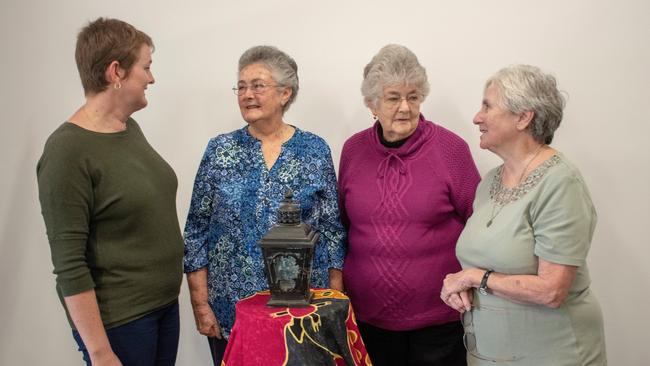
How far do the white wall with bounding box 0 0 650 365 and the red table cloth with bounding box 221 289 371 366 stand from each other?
116cm

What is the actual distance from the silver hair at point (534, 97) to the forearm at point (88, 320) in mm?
1255

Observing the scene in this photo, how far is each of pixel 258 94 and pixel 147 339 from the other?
86 cm

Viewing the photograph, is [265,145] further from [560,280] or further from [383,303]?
[560,280]

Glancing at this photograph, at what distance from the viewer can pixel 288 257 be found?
152 centimetres

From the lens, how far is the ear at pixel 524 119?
1582 millimetres

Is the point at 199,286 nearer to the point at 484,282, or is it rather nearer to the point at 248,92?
the point at 248,92

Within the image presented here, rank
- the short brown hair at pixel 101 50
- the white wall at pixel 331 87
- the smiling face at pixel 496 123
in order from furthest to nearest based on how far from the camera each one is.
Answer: the white wall at pixel 331 87, the smiling face at pixel 496 123, the short brown hair at pixel 101 50

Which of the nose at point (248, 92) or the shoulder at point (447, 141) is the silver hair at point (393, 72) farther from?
the nose at point (248, 92)

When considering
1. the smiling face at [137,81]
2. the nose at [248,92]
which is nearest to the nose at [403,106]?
the nose at [248,92]

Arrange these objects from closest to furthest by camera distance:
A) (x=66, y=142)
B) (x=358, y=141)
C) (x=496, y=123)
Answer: (x=66, y=142) → (x=496, y=123) → (x=358, y=141)

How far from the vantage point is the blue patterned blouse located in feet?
6.10

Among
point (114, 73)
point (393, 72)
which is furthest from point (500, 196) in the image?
point (114, 73)

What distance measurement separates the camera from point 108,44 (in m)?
1.50

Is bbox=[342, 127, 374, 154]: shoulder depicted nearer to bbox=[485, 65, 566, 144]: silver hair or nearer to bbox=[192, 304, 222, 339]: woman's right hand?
bbox=[485, 65, 566, 144]: silver hair
